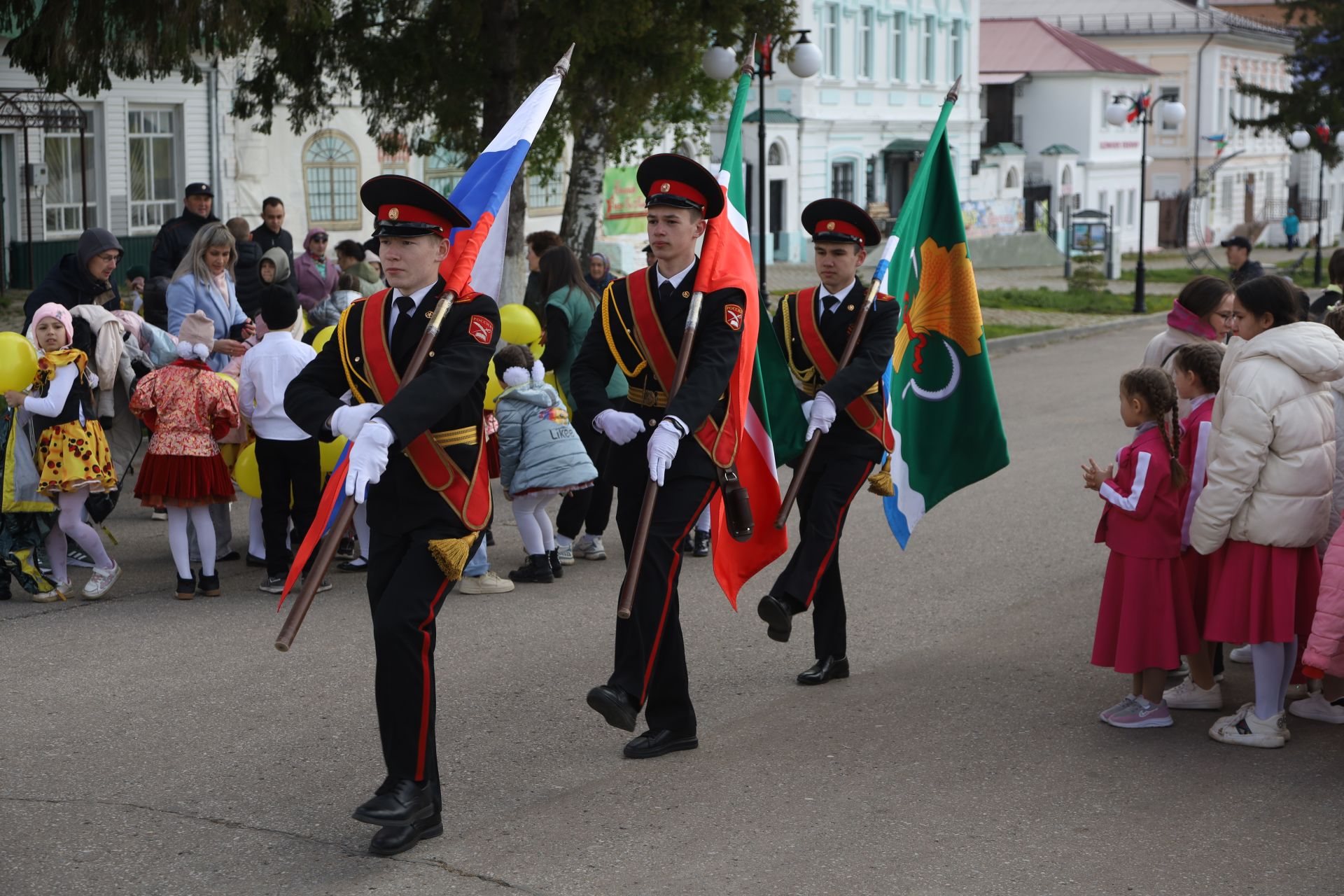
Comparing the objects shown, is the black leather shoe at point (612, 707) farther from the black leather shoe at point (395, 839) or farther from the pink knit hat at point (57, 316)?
the pink knit hat at point (57, 316)

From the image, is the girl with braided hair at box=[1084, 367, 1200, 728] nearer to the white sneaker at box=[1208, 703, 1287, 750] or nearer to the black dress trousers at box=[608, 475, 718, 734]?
the white sneaker at box=[1208, 703, 1287, 750]

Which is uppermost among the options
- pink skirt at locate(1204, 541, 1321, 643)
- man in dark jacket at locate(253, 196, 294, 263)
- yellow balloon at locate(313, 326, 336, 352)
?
man in dark jacket at locate(253, 196, 294, 263)

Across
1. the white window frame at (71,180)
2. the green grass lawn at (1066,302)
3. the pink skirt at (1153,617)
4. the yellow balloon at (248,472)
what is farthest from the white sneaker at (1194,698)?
the green grass lawn at (1066,302)

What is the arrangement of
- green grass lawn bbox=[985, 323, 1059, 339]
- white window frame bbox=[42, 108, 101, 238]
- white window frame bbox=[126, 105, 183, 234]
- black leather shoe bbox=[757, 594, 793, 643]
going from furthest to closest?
green grass lawn bbox=[985, 323, 1059, 339] → white window frame bbox=[126, 105, 183, 234] → white window frame bbox=[42, 108, 101, 238] → black leather shoe bbox=[757, 594, 793, 643]

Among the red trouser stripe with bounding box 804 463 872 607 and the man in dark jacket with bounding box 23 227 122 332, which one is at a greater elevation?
the man in dark jacket with bounding box 23 227 122 332

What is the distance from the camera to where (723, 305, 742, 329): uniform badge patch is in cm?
573

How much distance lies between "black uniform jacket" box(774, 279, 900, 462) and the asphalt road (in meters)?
0.99

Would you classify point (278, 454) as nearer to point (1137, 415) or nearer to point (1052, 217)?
point (1137, 415)

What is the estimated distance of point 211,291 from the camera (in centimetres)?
958

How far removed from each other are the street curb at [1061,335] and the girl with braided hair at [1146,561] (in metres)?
14.8

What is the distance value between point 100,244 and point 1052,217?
147 feet

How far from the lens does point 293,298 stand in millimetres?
8273

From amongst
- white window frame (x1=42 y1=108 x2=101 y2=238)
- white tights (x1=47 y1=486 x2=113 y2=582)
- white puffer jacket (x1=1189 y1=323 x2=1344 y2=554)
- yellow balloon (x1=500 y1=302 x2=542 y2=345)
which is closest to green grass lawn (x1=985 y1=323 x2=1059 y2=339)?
white window frame (x1=42 y1=108 x2=101 y2=238)

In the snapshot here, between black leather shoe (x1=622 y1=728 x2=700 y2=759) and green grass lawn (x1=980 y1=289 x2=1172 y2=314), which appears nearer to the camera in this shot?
black leather shoe (x1=622 y1=728 x2=700 y2=759)
